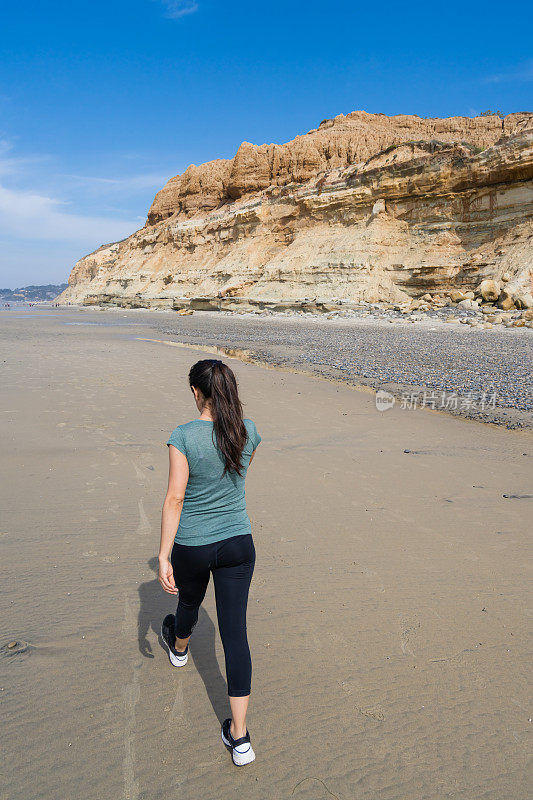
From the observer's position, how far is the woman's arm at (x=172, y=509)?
192 cm

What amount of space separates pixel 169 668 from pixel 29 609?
1058 millimetres

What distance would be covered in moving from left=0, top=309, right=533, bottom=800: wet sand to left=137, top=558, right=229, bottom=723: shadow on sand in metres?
0.01

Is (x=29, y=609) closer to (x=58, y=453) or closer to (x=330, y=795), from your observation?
(x=330, y=795)

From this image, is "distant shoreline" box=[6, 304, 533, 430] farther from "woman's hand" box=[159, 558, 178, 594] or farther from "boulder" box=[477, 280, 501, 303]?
"woman's hand" box=[159, 558, 178, 594]

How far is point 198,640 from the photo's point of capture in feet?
8.82

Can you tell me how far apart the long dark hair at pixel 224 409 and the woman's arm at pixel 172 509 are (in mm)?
180

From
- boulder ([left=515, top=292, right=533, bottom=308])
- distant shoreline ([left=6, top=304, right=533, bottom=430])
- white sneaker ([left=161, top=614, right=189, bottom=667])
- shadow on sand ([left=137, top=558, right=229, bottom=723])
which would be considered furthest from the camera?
boulder ([left=515, top=292, right=533, bottom=308])

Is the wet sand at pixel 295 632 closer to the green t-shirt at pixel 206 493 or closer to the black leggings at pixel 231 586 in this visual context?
the black leggings at pixel 231 586

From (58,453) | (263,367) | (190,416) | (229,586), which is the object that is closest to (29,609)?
(229,586)

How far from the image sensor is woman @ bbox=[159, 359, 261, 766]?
1919 millimetres

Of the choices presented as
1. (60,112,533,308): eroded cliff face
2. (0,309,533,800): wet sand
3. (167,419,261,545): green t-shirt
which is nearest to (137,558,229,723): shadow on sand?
(0,309,533,800): wet sand

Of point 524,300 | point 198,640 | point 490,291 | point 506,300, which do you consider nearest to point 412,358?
point 198,640

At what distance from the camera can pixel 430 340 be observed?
16516 mm

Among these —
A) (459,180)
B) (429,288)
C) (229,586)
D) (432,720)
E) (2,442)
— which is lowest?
(432,720)
